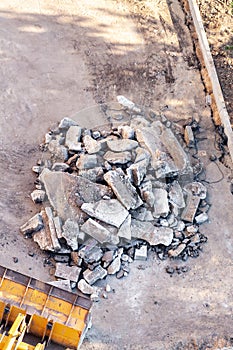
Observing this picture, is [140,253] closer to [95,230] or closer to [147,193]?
[95,230]

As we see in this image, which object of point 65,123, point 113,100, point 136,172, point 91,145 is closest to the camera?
point 136,172

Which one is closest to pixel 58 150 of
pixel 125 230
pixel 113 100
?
pixel 113 100

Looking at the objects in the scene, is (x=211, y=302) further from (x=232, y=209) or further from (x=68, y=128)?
(x=68, y=128)

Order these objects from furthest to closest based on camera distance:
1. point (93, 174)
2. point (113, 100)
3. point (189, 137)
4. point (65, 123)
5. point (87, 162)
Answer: point (113, 100)
point (189, 137)
point (65, 123)
point (87, 162)
point (93, 174)

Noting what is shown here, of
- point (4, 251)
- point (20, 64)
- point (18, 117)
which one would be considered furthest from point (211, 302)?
point (20, 64)

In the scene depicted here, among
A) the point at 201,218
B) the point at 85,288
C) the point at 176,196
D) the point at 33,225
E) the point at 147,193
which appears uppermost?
the point at 147,193

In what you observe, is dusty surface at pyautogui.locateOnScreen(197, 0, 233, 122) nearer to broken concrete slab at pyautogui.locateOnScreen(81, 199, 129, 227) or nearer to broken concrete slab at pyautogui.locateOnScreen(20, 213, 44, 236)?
broken concrete slab at pyautogui.locateOnScreen(81, 199, 129, 227)
